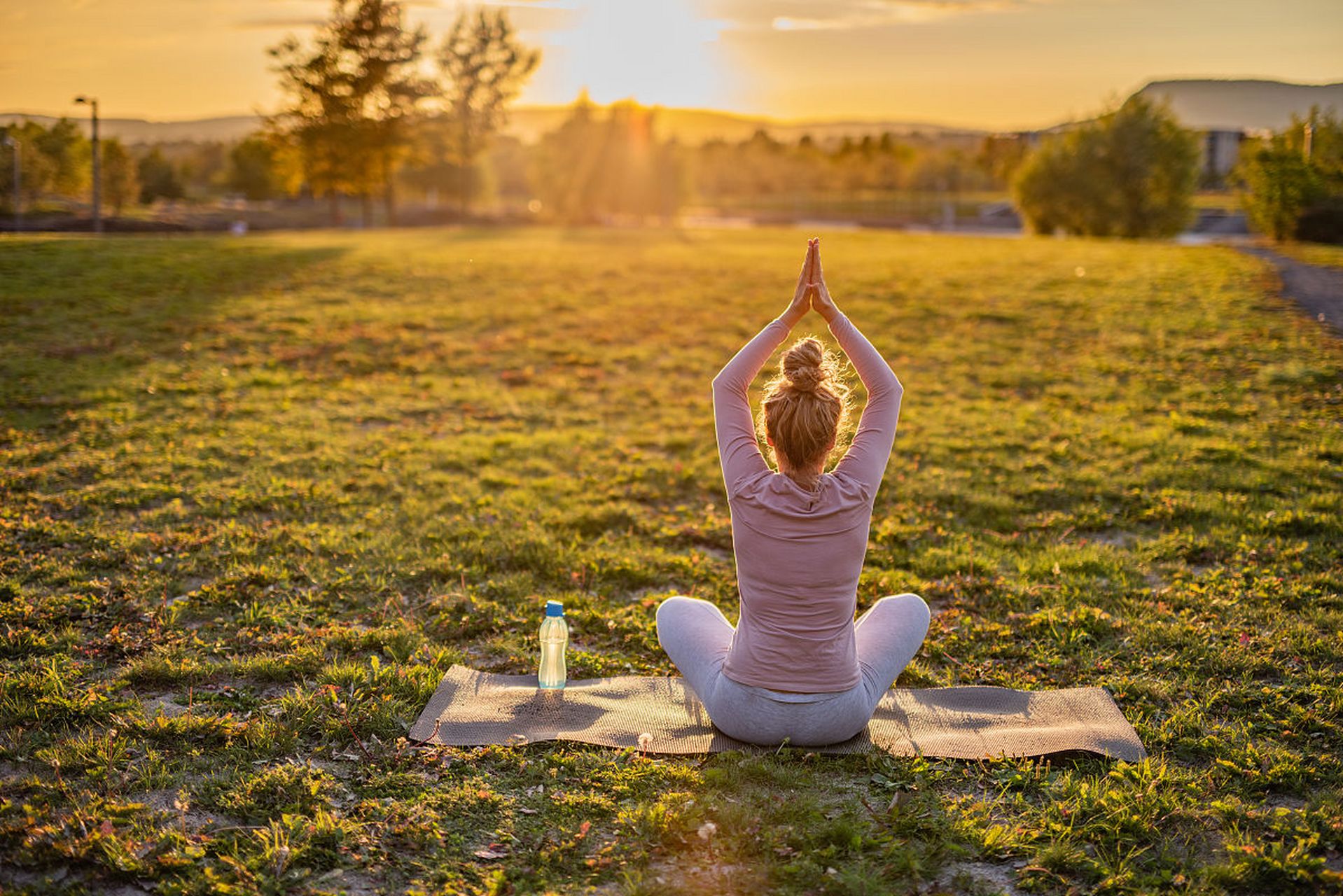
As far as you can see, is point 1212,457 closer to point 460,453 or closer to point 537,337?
point 460,453

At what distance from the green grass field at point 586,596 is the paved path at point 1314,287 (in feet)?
4.19

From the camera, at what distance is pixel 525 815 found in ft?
12.4

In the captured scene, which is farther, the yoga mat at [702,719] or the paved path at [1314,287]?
the paved path at [1314,287]

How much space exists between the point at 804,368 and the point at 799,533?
26.2 inches

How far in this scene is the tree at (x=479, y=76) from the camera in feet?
199

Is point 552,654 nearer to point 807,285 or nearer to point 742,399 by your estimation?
point 742,399

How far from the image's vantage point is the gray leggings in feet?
13.2

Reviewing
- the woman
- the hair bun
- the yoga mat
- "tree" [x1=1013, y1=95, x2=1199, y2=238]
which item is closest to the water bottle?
the yoga mat

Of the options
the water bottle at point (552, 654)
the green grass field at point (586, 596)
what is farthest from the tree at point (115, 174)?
the water bottle at point (552, 654)

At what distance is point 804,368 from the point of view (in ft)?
11.7

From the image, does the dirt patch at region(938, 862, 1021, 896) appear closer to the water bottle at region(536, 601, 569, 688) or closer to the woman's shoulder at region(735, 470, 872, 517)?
the woman's shoulder at region(735, 470, 872, 517)

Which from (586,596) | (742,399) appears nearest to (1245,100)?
(586,596)

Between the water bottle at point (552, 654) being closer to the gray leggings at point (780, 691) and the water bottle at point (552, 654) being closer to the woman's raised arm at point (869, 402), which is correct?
the gray leggings at point (780, 691)

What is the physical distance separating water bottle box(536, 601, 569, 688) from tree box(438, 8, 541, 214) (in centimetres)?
5844
